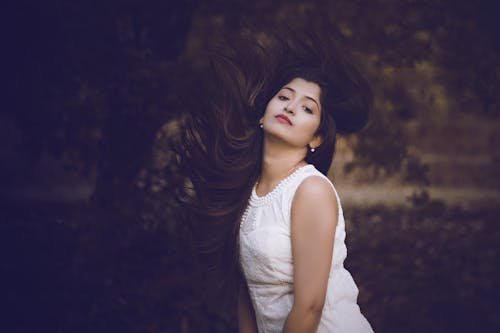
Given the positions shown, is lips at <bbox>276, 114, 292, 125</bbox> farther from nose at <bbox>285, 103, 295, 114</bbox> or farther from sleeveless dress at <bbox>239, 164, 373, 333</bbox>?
sleeveless dress at <bbox>239, 164, 373, 333</bbox>

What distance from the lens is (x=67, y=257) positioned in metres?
4.81

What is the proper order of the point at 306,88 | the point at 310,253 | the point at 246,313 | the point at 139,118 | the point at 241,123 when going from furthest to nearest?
the point at 139,118 → the point at 241,123 → the point at 246,313 → the point at 306,88 → the point at 310,253

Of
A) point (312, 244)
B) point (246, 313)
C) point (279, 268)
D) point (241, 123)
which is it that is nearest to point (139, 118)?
point (241, 123)

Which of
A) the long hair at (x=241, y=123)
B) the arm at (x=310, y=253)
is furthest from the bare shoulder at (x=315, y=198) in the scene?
the long hair at (x=241, y=123)

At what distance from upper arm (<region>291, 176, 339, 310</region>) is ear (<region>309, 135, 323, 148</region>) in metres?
0.36

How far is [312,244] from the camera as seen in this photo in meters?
2.37

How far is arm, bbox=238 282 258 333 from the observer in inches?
115

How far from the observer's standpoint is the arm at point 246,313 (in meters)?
2.92

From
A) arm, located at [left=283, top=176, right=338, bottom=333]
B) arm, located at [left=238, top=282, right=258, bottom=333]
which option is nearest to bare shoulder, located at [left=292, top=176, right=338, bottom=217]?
arm, located at [left=283, top=176, right=338, bottom=333]

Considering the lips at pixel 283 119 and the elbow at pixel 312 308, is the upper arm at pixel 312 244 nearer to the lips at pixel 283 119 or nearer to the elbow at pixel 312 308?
the elbow at pixel 312 308

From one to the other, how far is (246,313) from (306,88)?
1033 mm

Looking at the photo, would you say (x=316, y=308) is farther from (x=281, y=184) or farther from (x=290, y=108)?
(x=290, y=108)

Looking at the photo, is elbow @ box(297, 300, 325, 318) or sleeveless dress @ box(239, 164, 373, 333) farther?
sleeveless dress @ box(239, 164, 373, 333)

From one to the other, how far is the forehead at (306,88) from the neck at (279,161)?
0.75ft
